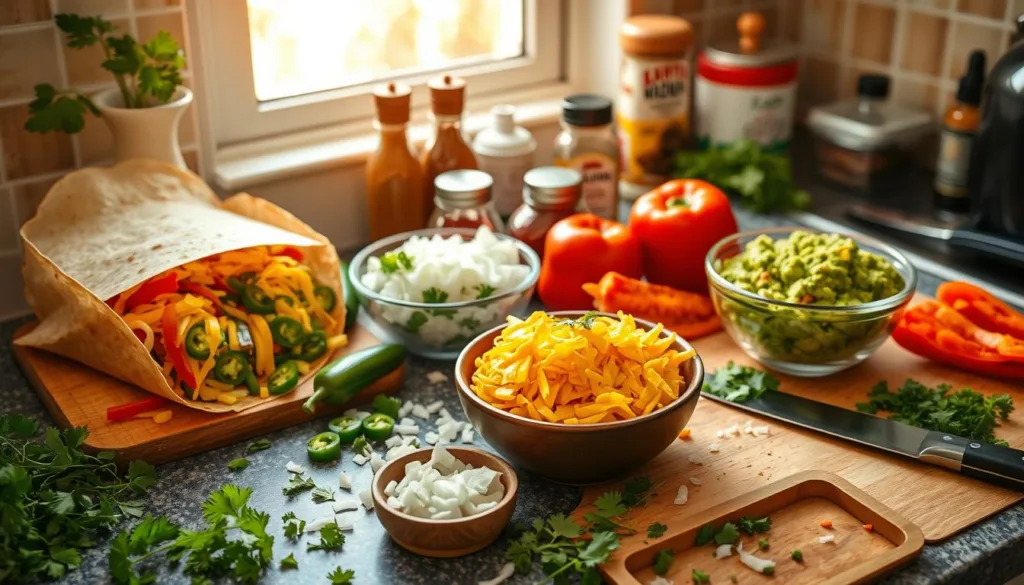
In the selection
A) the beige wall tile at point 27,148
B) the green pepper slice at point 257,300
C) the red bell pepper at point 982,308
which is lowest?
the red bell pepper at point 982,308

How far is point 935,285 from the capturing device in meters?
1.66

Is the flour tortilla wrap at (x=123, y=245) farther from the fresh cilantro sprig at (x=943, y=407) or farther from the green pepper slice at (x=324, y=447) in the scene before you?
the fresh cilantro sprig at (x=943, y=407)

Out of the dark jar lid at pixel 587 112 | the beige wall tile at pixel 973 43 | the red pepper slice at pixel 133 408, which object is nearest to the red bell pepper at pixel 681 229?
the dark jar lid at pixel 587 112

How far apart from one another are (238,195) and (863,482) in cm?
89

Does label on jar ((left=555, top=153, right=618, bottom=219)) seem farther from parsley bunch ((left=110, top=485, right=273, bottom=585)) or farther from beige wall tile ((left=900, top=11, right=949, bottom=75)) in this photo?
parsley bunch ((left=110, top=485, right=273, bottom=585))

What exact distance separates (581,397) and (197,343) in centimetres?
48

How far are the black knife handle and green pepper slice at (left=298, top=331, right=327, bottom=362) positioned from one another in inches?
30.5

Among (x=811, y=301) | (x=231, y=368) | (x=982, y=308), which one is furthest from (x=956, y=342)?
(x=231, y=368)

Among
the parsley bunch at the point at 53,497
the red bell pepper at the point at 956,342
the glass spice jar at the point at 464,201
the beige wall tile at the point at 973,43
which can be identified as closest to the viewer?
the parsley bunch at the point at 53,497

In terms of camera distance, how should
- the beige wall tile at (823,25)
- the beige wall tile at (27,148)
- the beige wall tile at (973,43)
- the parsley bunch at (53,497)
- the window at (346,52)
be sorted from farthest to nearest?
1. the beige wall tile at (823,25)
2. the beige wall tile at (973,43)
3. the window at (346,52)
4. the beige wall tile at (27,148)
5. the parsley bunch at (53,497)

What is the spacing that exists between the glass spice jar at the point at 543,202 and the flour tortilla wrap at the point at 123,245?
0.30 m

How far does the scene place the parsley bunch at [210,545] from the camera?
1.09 meters

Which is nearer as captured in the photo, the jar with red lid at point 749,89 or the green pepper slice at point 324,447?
the green pepper slice at point 324,447

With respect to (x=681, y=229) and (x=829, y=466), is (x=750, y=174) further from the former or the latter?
(x=829, y=466)
